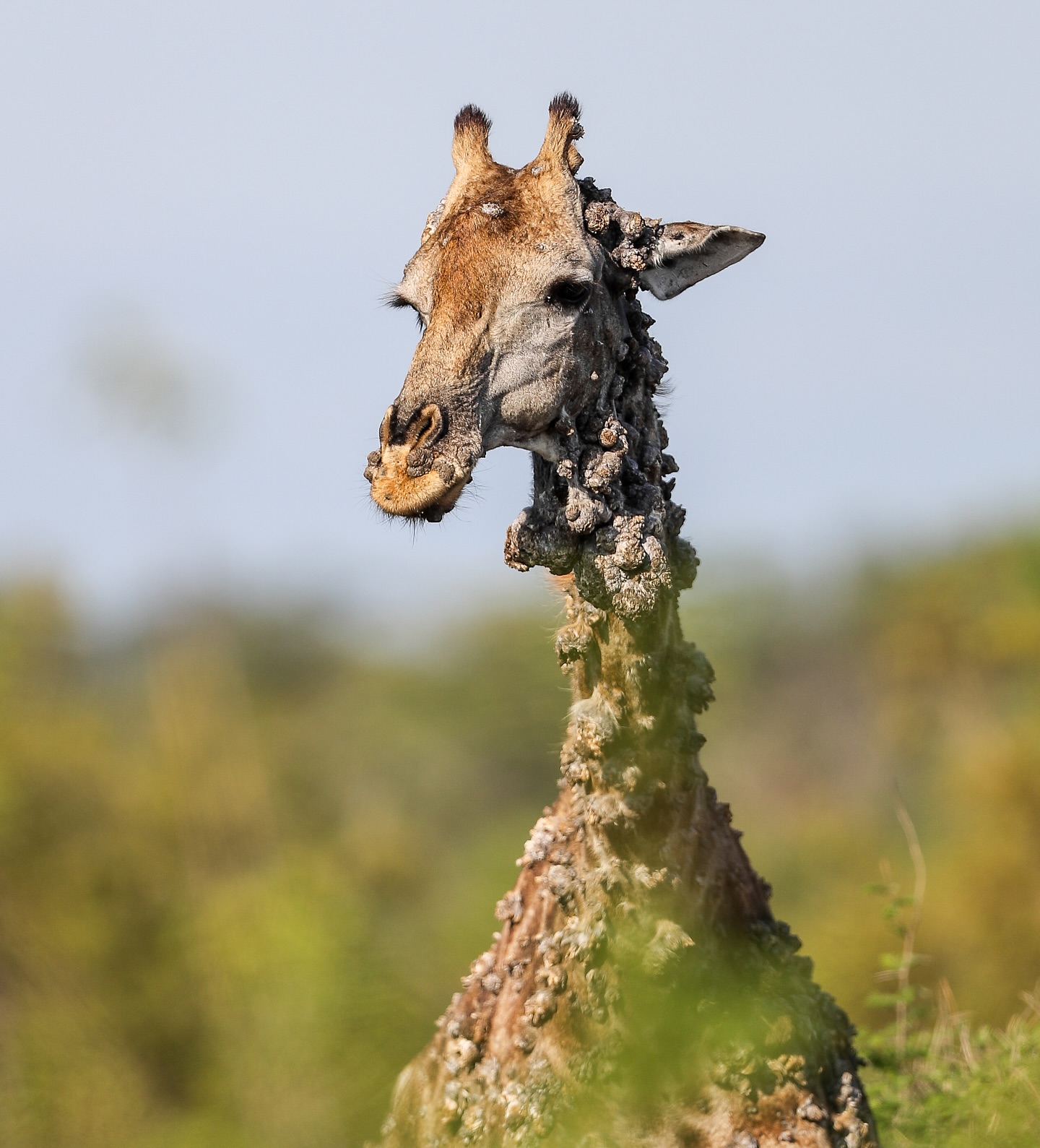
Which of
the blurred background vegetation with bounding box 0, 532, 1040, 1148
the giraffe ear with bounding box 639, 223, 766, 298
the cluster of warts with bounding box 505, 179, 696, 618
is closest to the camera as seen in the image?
the blurred background vegetation with bounding box 0, 532, 1040, 1148

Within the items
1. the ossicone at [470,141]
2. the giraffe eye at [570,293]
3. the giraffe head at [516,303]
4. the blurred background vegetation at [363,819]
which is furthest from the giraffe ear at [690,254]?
the blurred background vegetation at [363,819]

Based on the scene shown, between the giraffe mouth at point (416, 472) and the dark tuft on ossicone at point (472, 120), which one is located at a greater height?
the dark tuft on ossicone at point (472, 120)

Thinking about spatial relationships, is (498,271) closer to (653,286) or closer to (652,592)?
(653,286)

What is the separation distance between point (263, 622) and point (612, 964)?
44566mm

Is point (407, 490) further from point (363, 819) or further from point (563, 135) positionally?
point (363, 819)

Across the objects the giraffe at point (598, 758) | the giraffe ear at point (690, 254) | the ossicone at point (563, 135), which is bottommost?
the giraffe at point (598, 758)

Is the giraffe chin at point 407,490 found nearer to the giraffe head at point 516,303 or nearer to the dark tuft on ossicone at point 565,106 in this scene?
the giraffe head at point 516,303

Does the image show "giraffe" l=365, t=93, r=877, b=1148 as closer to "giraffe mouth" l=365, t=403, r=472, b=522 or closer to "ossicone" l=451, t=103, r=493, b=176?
"giraffe mouth" l=365, t=403, r=472, b=522

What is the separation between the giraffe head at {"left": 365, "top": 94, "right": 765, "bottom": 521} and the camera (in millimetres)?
5266

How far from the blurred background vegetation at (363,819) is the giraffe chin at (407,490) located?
40.7 inches

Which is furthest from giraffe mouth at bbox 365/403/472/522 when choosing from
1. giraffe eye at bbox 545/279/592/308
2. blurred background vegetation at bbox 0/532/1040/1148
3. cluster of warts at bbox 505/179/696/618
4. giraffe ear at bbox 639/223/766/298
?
giraffe ear at bbox 639/223/766/298

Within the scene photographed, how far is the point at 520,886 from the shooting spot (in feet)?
19.3

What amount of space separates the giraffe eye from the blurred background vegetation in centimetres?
124

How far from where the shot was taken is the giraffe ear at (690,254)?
5844 mm
